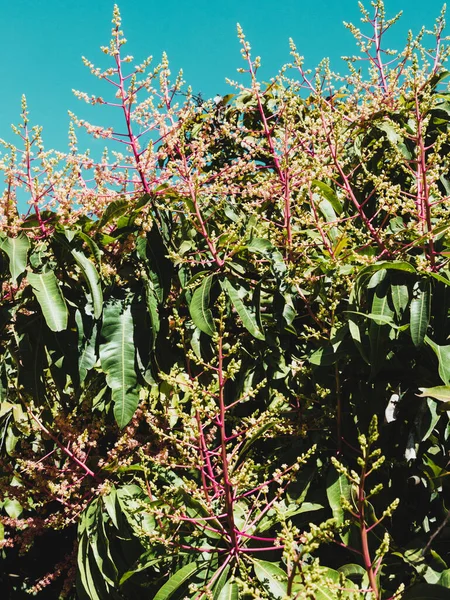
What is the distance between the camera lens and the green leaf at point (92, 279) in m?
1.56

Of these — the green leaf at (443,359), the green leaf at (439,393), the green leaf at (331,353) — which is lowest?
the green leaf at (439,393)

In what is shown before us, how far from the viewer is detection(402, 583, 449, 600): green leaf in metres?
1.21

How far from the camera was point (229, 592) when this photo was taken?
131cm

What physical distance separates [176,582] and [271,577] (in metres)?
0.22

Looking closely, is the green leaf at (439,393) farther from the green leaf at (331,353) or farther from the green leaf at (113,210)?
the green leaf at (113,210)

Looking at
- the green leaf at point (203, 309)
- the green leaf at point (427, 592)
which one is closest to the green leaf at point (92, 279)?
the green leaf at point (203, 309)

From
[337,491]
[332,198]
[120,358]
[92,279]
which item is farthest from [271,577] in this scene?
[332,198]

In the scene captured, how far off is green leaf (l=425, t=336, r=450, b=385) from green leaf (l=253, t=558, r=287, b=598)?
0.55 m

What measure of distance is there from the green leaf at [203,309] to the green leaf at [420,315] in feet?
1.63

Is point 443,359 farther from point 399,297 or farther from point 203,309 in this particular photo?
point 203,309

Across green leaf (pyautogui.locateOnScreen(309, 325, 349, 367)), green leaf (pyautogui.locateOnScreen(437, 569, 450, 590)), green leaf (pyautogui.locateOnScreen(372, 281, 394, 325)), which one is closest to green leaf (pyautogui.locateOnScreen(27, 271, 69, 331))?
green leaf (pyautogui.locateOnScreen(309, 325, 349, 367))

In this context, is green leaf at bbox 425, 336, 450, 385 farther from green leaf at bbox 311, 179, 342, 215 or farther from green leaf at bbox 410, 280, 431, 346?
green leaf at bbox 311, 179, 342, 215

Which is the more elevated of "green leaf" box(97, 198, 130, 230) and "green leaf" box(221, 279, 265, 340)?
"green leaf" box(97, 198, 130, 230)

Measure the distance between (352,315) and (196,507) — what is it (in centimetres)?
58
